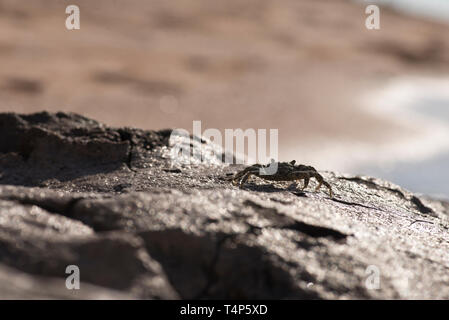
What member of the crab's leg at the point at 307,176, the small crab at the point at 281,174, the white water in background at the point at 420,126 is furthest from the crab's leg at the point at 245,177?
the white water in background at the point at 420,126

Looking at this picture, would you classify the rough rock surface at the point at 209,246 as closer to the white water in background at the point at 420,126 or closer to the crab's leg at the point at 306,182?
the crab's leg at the point at 306,182

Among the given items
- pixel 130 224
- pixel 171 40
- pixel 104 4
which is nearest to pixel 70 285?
pixel 130 224

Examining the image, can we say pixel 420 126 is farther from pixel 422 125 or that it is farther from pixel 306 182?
pixel 306 182

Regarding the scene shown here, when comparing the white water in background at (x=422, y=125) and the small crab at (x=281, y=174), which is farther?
the white water in background at (x=422, y=125)

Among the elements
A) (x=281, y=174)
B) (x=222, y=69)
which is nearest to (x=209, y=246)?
(x=281, y=174)

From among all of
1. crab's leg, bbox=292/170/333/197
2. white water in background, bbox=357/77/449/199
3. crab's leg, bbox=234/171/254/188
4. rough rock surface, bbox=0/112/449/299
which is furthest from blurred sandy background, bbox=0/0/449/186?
rough rock surface, bbox=0/112/449/299

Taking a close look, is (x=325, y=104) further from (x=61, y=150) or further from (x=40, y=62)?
(x=61, y=150)
